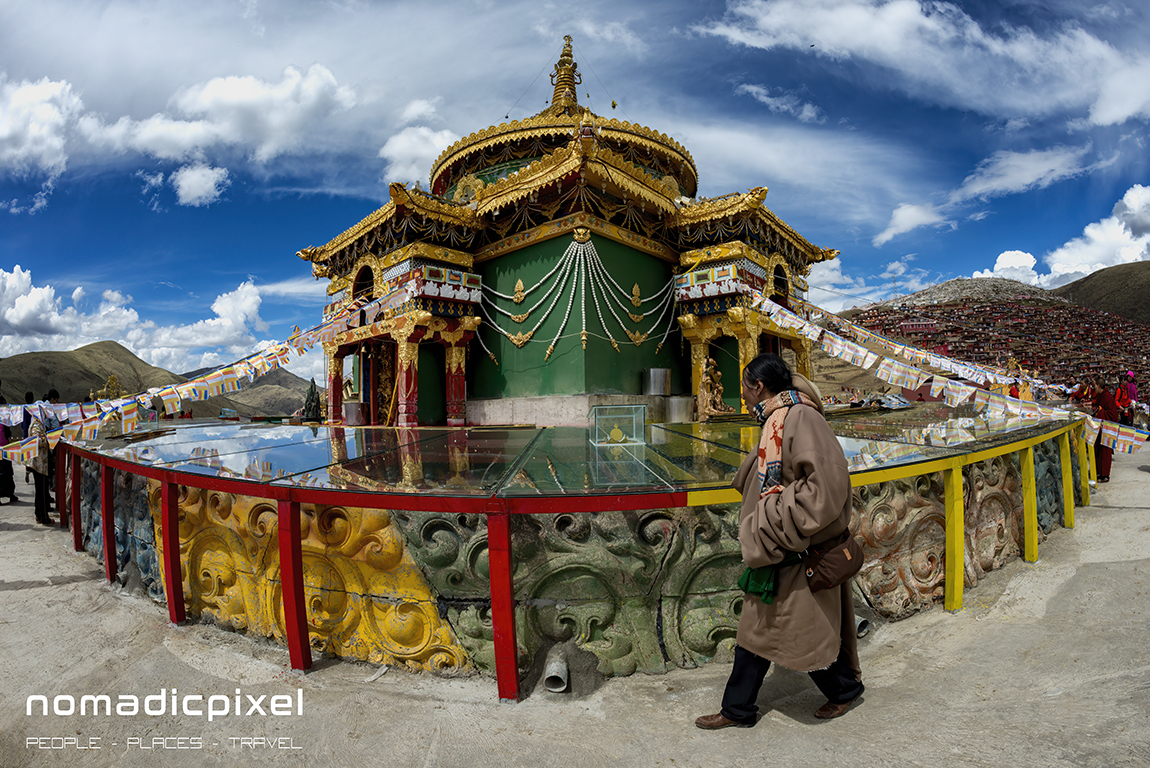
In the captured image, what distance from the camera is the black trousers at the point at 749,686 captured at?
246 centimetres

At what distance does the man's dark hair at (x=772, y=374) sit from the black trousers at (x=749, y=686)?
1.25m

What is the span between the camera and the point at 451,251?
11977 millimetres

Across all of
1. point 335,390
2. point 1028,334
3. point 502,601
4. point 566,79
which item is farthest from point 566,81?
point 1028,334

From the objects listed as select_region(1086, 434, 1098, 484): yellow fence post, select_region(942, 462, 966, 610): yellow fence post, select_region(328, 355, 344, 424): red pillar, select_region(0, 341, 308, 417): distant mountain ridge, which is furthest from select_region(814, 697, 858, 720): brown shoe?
select_region(0, 341, 308, 417): distant mountain ridge

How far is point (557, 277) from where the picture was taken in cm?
1094

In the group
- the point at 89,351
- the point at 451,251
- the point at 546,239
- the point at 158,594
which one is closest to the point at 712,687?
the point at 158,594

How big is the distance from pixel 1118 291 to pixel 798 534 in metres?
75.8

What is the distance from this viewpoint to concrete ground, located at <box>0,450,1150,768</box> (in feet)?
7.68

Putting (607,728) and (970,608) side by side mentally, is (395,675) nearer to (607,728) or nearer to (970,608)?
(607,728)

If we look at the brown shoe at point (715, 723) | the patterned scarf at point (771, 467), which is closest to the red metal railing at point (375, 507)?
the patterned scarf at point (771, 467)

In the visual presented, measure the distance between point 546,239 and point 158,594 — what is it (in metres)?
8.77

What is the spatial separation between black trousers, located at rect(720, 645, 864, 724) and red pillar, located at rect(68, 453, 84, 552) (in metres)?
7.62

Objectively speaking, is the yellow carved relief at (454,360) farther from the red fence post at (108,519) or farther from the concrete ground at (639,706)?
the concrete ground at (639,706)

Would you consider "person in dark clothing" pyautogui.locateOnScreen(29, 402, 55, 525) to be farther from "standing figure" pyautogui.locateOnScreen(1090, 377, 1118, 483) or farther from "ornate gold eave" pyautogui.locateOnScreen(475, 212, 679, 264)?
"standing figure" pyautogui.locateOnScreen(1090, 377, 1118, 483)
